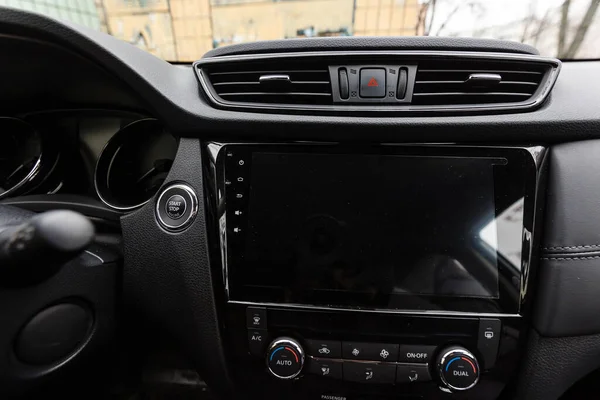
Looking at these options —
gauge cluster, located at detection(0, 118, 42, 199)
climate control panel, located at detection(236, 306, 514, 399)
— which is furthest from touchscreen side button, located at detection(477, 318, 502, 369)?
gauge cluster, located at detection(0, 118, 42, 199)

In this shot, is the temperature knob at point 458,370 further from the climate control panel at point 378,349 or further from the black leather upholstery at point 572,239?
the black leather upholstery at point 572,239

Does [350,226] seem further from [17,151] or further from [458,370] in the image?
[17,151]

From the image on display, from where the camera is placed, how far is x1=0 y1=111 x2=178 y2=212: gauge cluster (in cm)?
118

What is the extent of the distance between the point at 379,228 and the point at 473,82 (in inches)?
15.0

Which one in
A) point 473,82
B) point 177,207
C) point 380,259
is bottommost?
point 380,259

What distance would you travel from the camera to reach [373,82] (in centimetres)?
83

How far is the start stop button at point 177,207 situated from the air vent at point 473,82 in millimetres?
579

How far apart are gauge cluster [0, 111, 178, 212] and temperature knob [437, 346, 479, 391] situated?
93cm

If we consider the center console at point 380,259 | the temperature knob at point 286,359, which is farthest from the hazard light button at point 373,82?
the temperature knob at point 286,359

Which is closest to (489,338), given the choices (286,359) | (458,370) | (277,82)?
(458,370)

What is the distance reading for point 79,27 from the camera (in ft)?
2.77

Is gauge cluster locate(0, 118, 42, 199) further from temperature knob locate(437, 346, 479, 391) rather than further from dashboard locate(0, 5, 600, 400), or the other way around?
temperature knob locate(437, 346, 479, 391)

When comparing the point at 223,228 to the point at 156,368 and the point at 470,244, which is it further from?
the point at 156,368

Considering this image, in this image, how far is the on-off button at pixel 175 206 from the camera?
2.99 feet
